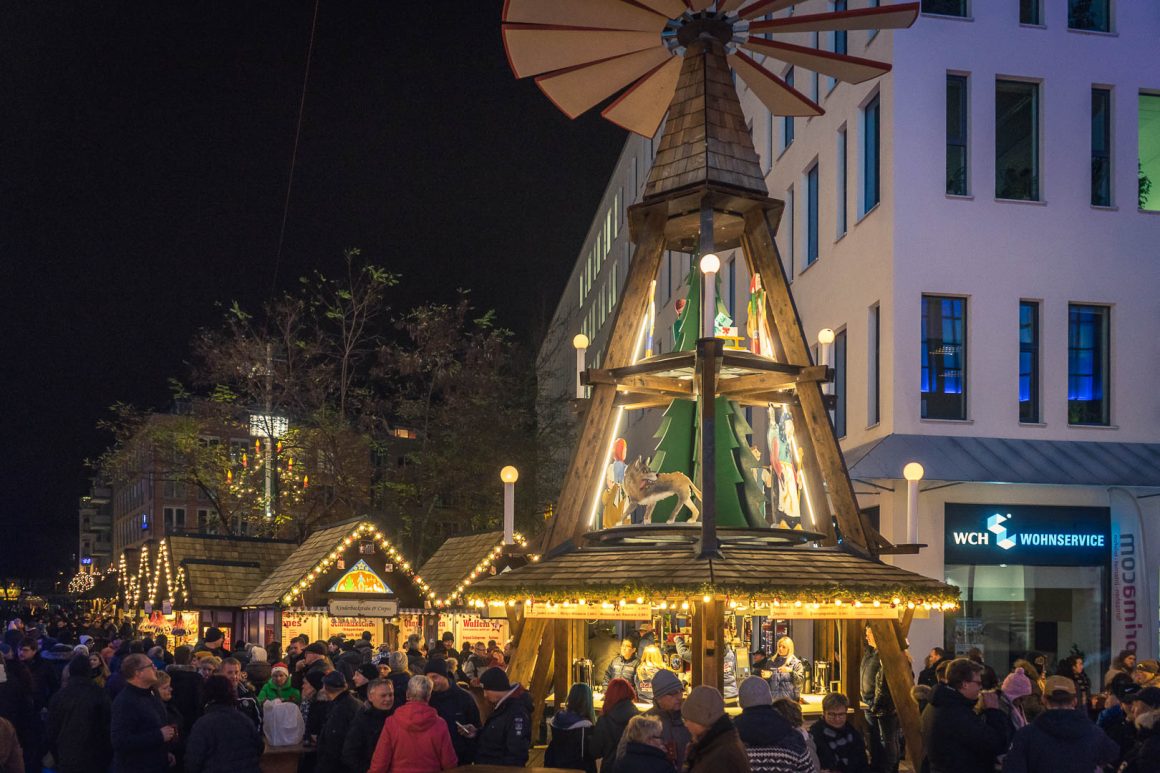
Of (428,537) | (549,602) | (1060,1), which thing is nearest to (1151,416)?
(1060,1)

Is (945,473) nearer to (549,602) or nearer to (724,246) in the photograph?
(724,246)

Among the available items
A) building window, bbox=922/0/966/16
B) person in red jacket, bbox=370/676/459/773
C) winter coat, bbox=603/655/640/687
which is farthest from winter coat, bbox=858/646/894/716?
building window, bbox=922/0/966/16

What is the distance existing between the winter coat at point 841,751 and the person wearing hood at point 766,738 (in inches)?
72.0

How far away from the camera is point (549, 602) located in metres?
15.4

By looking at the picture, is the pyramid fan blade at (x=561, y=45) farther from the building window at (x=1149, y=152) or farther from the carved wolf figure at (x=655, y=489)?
the building window at (x=1149, y=152)

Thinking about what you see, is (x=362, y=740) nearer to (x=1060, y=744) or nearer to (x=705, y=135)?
(x=1060, y=744)

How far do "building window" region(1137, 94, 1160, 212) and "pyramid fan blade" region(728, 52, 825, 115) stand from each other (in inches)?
409

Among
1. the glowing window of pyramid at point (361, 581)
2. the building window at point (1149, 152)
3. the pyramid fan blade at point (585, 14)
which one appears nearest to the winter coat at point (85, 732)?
the pyramid fan blade at point (585, 14)

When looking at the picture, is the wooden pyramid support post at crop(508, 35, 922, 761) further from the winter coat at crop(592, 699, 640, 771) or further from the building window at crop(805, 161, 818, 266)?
the building window at crop(805, 161, 818, 266)

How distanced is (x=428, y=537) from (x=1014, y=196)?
30.2 meters

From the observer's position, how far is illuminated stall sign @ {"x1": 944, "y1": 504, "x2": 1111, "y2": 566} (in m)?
24.9

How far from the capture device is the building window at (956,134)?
Result: 2539 cm

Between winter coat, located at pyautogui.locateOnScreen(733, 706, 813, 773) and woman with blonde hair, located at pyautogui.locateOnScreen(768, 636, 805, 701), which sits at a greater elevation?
winter coat, located at pyautogui.locateOnScreen(733, 706, 813, 773)

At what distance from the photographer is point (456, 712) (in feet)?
40.1
